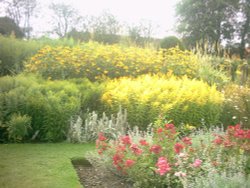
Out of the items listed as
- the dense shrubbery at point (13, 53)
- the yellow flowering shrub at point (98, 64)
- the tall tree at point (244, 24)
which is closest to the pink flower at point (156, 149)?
the yellow flowering shrub at point (98, 64)

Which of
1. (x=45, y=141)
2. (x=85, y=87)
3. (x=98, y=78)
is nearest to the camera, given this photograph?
(x=45, y=141)

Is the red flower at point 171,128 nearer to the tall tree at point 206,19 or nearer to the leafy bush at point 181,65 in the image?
the leafy bush at point 181,65

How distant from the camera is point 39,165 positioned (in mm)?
4297

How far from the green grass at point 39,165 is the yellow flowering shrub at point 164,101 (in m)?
1.06

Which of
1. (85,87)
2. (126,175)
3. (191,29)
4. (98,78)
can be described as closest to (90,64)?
(98,78)

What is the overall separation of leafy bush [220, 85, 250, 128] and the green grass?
2.95 metres

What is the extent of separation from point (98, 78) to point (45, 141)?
9.63 feet

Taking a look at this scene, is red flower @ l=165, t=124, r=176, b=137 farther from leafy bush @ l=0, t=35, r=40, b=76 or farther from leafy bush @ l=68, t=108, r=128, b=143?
leafy bush @ l=0, t=35, r=40, b=76

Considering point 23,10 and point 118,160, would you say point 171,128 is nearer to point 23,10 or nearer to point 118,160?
point 118,160

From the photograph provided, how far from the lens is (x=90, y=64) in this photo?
8.79m

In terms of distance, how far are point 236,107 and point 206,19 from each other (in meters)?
26.8

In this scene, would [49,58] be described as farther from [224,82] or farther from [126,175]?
[126,175]

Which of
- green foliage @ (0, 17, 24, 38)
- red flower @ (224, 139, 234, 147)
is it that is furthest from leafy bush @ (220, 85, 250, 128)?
green foliage @ (0, 17, 24, 38)

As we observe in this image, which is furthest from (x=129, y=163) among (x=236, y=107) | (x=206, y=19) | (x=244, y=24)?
(x=244, y=24)
